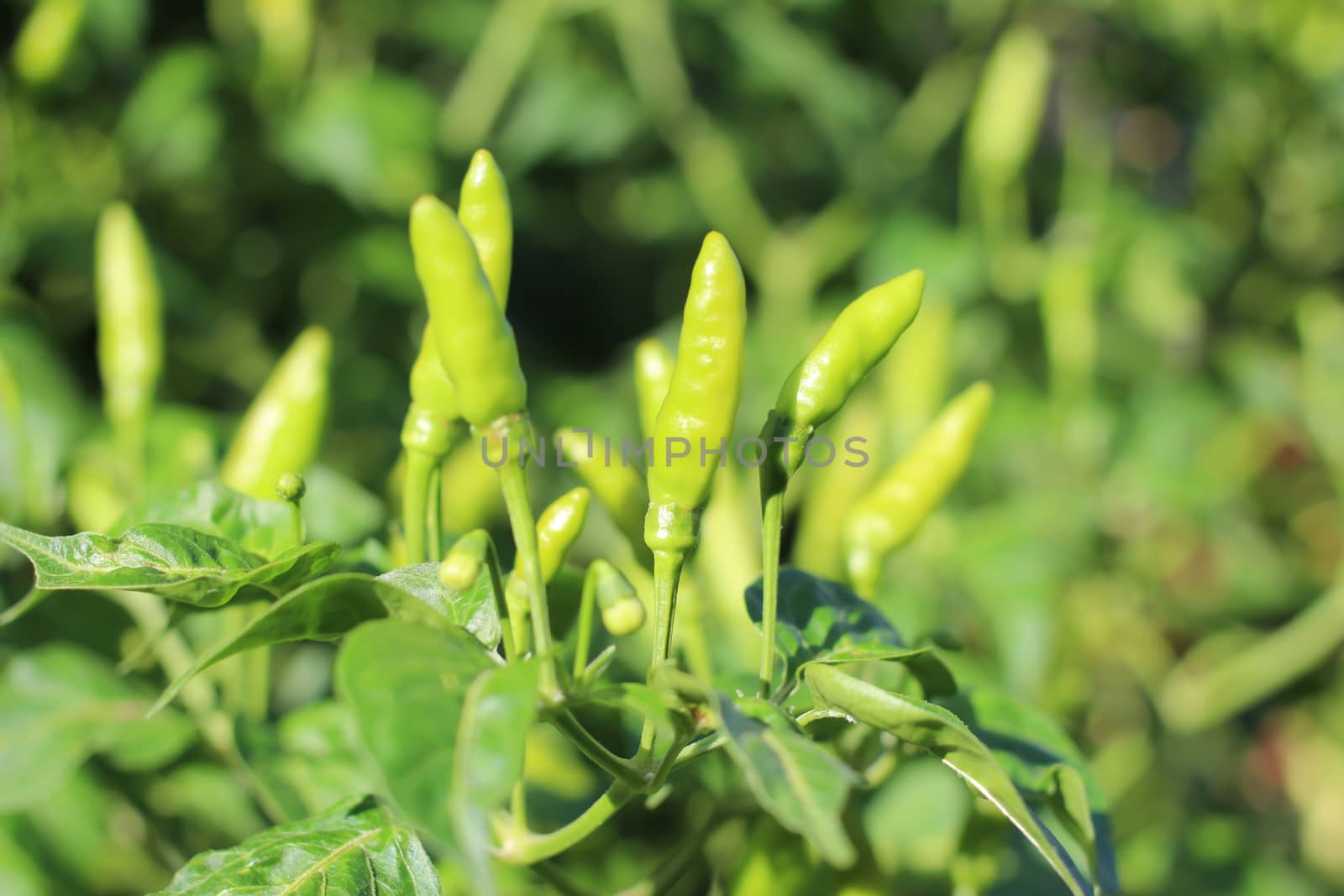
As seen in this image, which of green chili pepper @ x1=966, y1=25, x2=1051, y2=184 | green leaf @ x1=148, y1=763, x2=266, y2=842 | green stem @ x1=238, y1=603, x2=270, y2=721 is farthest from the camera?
green chili pepper @ x1=966, y1=25, x2=1051, y2=184

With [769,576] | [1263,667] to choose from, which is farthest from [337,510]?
[1263,667]

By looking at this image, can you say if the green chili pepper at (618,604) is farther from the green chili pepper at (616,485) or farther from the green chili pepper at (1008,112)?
the green chili pepper at (1008,112)

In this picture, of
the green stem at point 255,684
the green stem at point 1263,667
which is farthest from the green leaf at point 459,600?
the green stem at point 1263,667

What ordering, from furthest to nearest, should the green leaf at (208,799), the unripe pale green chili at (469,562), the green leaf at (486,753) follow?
1. the green leaf at (208,799)
2. the unripe pale green chili at (469,562)
3. the green leaf at (486,753)

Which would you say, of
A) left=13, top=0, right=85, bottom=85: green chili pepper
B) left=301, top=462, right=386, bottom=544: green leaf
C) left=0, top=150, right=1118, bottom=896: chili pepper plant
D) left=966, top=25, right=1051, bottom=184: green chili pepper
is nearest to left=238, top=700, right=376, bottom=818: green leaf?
left=0, top=150, right=1118, bottom=896: chili pepper plant

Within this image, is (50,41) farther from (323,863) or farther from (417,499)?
(323,863)

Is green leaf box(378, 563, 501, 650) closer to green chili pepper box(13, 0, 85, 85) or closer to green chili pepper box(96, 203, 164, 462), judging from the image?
green chili pepper box(96, 203, 164, 462)
